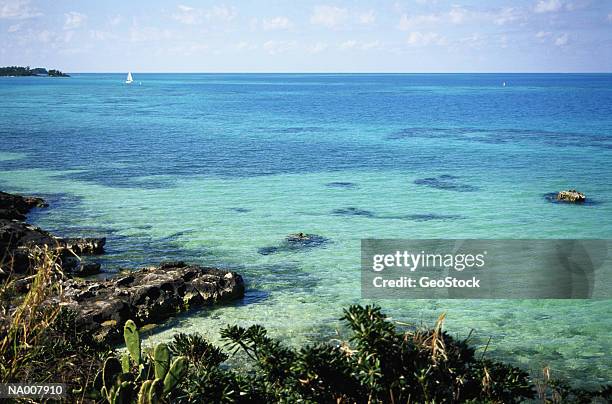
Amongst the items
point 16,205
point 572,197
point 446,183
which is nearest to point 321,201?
point 446,183

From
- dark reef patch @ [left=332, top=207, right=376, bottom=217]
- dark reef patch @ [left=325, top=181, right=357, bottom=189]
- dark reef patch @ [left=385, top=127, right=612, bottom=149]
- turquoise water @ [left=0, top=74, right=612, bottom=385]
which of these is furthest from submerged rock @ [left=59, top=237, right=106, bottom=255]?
dark reef patch @ [left=385, top=127, right=612, bottom=149]

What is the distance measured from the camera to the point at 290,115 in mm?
93312

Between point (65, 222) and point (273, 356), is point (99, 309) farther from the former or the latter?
point (65, 222)

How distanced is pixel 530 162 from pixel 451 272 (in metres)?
26.7

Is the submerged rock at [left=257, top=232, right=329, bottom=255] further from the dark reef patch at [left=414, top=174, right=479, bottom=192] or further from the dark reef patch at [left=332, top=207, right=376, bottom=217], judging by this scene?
the dark reef patch at [left=414, top=174, right=479, bottom=192]

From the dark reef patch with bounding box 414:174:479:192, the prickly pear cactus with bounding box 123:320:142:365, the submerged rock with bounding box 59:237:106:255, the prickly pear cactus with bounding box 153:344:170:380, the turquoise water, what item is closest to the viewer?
the prickly pear cactus with bounding box 153:344:170:380

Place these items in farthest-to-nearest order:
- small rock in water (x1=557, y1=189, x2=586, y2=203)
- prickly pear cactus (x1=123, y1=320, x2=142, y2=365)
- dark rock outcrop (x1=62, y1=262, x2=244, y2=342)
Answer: small rock in water (x1=557, y1=189, x2=586, y2=203) < dark rock outcrop (x1=62, y1=262, x2=244, y2=342) < prickly pear cactus (x1=123, y1=320, x2=142, y2=365)

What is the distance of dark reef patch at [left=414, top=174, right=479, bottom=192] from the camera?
35750 millimetres

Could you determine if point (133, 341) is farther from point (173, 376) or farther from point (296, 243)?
point (296, 243)

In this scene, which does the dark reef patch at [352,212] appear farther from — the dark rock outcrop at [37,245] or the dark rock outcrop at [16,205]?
the dark rock outcrop at [16,205]

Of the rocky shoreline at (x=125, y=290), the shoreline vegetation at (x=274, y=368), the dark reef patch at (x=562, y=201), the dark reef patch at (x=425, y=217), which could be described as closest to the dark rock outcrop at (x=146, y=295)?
the rocky shoreline at (x=125, y=290)

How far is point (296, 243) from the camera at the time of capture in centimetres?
2412

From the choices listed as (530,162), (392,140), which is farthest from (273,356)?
(392,140)

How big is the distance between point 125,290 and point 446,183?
2502 centimetres
